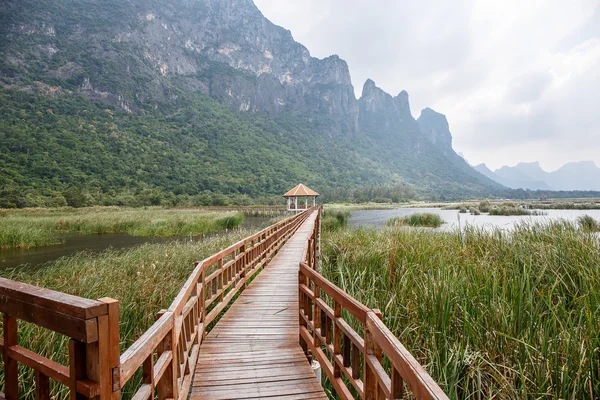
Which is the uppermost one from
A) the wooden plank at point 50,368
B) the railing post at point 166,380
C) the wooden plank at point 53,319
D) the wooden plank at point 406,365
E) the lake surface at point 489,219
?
the wooden plank at point 53,319

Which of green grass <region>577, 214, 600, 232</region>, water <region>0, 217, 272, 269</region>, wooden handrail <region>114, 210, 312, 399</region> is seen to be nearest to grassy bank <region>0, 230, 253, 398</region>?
wooden handrail <region>114, 210, 312, 399</region>

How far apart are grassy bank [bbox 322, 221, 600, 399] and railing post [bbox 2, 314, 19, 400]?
2920mm

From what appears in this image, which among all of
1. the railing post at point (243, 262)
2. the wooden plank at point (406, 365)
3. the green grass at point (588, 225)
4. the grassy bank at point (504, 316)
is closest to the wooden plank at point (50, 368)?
the wooden plank at point (406, 365)

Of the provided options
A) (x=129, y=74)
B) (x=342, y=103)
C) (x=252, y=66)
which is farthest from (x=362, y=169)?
(x=129, y=74)

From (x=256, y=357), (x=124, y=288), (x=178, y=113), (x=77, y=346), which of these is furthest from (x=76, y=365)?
(x=178, y=113)

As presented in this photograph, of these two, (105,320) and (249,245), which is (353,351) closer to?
(105,320)

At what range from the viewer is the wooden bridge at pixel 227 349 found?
1.12m

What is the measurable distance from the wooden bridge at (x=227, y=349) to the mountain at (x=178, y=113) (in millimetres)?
39272

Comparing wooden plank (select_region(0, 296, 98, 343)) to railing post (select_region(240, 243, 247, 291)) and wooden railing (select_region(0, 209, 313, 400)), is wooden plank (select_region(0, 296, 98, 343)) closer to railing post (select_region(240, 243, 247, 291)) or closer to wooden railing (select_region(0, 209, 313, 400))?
wooden railing (select_region(0, 209, 313, 400))

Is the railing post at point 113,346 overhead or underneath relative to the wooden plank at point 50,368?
overhead

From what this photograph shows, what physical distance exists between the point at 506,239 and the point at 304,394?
19.3 feet

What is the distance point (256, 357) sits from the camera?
138 inches

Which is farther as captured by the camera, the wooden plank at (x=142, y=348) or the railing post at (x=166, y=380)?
the railing post at (x=166, y=380)

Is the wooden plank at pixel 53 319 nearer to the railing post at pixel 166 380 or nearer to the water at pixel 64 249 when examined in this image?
the railing post at pixel 166 380
